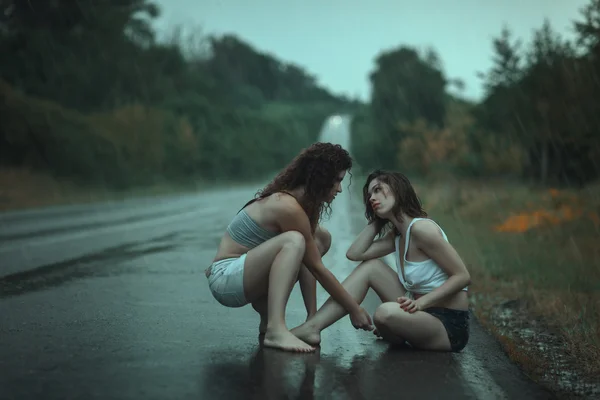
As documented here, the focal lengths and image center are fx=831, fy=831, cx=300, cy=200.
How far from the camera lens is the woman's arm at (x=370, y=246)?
5969mm

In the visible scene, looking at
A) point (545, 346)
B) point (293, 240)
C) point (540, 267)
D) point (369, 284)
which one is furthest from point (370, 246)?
point (540, 267)

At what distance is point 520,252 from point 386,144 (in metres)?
54.0

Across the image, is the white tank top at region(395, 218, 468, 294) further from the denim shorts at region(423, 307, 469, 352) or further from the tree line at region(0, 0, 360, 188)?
the tree line at region(0, 0, 360, 188)

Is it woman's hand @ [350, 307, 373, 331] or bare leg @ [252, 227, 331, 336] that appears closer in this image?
woman's hand @ [350, 307, 373, 331]

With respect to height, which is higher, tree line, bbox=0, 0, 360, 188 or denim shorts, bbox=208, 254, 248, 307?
tree line, bbox=0, 0, 360, 188

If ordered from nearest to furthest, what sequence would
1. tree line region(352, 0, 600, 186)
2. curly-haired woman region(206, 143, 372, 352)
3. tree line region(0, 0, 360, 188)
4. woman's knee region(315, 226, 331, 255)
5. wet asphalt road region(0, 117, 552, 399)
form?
wet asphalt road region(0, 117, 552, 399) → curly-haired woman region(206, 143, 372, 352) → woman's knee region(315, 226, 331, 255) → tree line region(352, 0, 600, 186) → tree line region(0, 0, 360, 188)

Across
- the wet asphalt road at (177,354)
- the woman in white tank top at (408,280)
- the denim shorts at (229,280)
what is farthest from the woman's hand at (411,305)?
the denim shorts at (229,280)

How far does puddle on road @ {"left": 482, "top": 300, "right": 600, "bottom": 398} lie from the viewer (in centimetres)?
493

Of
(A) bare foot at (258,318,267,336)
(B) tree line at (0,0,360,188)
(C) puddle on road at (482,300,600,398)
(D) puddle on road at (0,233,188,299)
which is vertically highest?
(B) tree line at (0,0,360,188)

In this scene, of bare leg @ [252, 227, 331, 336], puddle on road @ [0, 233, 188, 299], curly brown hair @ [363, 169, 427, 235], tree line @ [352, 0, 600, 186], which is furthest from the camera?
tree line @ [352, 0, 600, 186]

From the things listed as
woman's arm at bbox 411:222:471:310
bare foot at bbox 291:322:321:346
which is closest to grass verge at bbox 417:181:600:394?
woman's arm at bbox 411:222:471:310

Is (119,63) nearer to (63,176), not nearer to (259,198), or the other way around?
(63,176)

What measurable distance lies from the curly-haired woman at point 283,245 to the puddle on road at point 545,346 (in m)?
1.27

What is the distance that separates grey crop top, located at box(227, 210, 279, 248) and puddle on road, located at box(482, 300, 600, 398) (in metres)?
2.03
